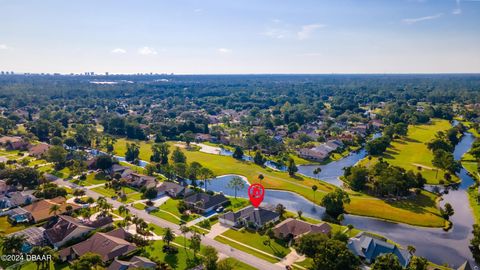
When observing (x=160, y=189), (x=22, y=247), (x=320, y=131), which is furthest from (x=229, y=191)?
(x=320, y=131)

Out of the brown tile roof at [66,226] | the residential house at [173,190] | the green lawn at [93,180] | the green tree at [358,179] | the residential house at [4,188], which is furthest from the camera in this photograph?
the green lawn at [93,180]

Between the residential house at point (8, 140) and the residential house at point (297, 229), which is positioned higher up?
the residential house at point (8, 140)

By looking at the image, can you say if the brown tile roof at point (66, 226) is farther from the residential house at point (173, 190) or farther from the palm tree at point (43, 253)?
the residential house at point (173, 190)

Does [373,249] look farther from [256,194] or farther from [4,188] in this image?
[4,188]

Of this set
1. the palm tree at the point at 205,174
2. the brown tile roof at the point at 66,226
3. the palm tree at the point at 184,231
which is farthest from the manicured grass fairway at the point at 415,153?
the brown tile roof at the point at 66,226

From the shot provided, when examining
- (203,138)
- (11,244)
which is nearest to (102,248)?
(11,244)
